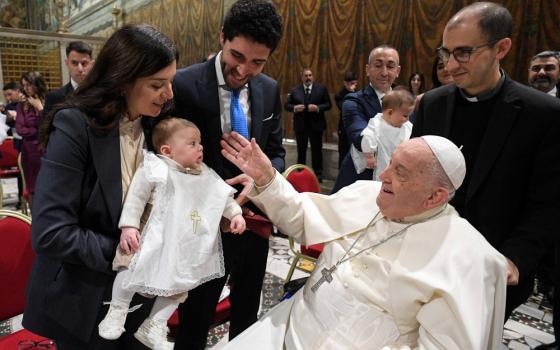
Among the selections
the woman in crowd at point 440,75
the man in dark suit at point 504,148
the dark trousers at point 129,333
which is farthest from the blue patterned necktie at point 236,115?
the woman in crowd at point 440,75

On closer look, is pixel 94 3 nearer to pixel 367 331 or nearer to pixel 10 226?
pixel 10 226

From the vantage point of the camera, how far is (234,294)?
8.02 feet

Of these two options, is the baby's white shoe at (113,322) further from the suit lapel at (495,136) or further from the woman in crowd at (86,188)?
the suit lapel at (495,136)

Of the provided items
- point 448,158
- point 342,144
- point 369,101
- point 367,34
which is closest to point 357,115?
point 369,101

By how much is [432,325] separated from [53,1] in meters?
23.0

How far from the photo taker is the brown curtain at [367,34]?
20.5 ft

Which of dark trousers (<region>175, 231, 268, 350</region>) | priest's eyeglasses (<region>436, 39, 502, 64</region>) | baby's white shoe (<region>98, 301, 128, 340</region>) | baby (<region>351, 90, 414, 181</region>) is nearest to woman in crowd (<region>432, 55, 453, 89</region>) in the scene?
baby (<region>351, 90, 414, 181</region>)

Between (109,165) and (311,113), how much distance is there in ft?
23.0

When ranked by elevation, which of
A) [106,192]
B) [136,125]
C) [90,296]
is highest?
[136,125]

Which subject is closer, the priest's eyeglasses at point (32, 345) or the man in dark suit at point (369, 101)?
the priest's eyeglasses at point (32, 345)

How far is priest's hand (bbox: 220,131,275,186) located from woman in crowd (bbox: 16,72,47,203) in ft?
14.3

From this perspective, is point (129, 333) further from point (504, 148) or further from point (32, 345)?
point (504, 148)

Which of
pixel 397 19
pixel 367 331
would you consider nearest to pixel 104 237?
pixel 367 331

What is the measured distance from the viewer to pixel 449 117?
2191 millimetres
